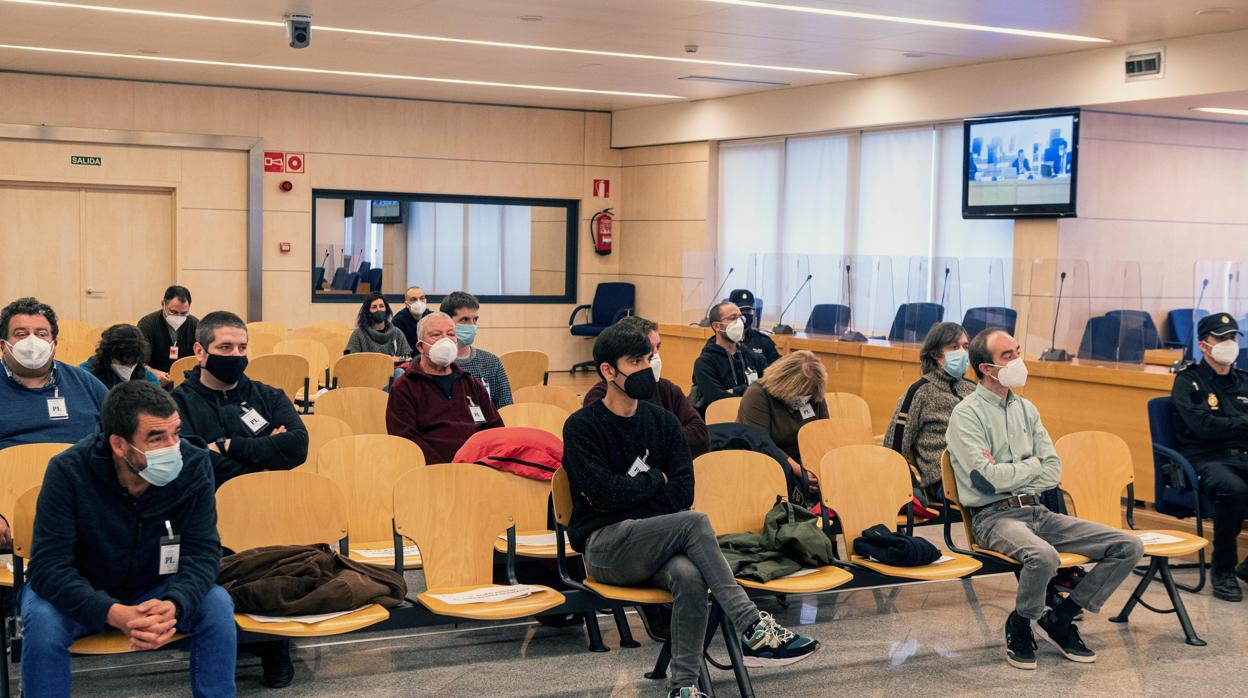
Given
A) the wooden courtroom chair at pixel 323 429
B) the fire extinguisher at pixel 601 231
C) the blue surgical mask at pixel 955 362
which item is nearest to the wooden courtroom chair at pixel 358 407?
the wooden courtroom chair at pixel 323 429

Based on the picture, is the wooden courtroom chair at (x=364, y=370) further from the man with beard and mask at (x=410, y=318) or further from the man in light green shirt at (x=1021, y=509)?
the man in light green shirt at (x=1021, y=509)

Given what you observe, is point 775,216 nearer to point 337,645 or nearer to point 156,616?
point 337,645

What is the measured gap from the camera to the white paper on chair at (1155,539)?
213 inches

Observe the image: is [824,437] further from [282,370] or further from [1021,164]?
[1021,164]

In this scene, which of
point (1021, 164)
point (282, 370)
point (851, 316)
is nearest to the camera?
point (282, 370)

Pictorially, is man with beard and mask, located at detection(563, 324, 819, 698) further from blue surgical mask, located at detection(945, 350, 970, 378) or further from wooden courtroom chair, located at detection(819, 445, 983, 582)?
blue surgical mask, located at detection(945, 350, 970, 378)

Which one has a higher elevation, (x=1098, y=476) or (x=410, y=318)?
(x=410, y=318)

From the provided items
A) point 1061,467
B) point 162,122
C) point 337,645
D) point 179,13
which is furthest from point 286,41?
point 1061,467

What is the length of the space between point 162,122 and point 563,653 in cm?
980

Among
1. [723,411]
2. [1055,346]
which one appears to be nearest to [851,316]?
[1055,346]

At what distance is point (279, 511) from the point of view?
171 inches

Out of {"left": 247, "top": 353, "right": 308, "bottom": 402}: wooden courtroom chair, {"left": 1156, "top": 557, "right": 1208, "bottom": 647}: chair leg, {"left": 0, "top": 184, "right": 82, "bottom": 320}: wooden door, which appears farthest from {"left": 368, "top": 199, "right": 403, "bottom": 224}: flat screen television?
{"left": 1156, "top": 557, "right": 1208, "bottom": 647}: chair leg

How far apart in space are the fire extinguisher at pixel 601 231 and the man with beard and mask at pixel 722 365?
7502 millimetres

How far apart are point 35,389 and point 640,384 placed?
251cm
